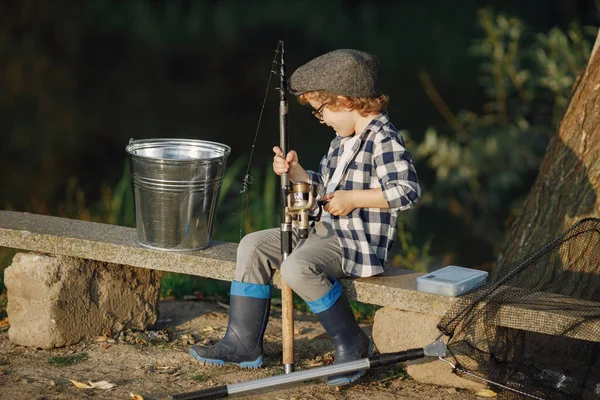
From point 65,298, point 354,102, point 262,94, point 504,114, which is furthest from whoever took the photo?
point 262,94

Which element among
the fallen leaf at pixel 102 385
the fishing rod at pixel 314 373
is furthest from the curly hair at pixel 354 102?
the fallen leaf at pixel 102 385

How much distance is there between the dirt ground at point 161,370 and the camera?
4.23 m

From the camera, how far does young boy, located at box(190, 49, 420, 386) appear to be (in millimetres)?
4219

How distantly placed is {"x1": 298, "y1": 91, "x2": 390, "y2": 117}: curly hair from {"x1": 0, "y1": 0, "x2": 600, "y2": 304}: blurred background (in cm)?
220

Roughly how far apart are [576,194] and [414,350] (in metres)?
1.50

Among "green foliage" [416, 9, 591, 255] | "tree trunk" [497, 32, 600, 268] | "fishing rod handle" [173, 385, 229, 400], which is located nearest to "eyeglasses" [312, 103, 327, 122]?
"fishing rod handle" [173, 385, 229, 400]

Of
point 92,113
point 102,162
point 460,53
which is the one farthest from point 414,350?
point 460,53

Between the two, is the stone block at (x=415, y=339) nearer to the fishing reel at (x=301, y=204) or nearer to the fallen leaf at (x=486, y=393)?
the fallen leaf at (x=486, y=393)

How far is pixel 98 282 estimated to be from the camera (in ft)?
16.1

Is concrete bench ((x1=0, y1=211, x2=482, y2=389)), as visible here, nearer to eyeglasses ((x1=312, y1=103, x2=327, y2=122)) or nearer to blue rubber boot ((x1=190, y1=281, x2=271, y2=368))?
blue rubber boot ((x1=190, y1=281, x2=271, y2=368))

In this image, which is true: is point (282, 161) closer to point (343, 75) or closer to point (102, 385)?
point (343, 75)

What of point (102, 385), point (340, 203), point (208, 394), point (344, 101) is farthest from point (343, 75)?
point (102, 385)

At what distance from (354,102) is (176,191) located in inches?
38.7

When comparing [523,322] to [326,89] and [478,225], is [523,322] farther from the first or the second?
[478,225]
